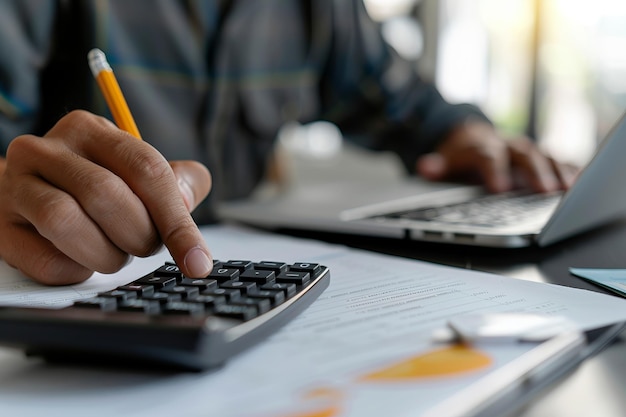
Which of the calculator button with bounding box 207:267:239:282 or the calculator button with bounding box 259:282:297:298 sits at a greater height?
the calculator button with bounding box 207:267:239:282

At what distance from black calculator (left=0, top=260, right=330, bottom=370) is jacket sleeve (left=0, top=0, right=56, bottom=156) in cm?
47

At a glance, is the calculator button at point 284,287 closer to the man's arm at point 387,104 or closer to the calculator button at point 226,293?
the calculator button at point 226,293

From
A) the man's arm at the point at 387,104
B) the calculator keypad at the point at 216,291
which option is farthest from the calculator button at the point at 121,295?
the man's arm at the point at 387,104

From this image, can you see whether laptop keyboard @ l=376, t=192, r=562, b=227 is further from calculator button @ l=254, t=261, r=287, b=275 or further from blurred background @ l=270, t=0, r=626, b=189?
blurred background @ l=270, t=0, r=626, b=189

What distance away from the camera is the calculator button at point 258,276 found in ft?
0.95

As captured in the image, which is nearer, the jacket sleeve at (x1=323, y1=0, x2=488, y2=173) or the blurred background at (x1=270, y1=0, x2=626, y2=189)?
the jacket sleeve at (x1=323, y1=0, x2=488, y2=173)

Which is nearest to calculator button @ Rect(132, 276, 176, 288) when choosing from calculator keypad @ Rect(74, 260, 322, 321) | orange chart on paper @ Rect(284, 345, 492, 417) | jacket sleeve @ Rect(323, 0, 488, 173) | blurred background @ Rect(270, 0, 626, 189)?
calculator keypad @ Rect(74, 260, 322, 321)

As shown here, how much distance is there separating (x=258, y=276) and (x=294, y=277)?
17 mm

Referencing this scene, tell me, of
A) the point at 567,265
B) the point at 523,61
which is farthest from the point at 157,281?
the point at 523,61

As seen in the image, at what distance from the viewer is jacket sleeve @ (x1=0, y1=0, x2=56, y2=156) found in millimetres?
635

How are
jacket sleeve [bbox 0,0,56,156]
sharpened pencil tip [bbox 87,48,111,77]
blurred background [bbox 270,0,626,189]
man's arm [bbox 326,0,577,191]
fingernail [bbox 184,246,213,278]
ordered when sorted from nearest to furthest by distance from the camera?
fingernail [bbox 184,246,213,278]
sharpened pencil tip [bbox 87,48,111,77]
jacket sleeve [bbox 0,0,56,156]
man's arm [bbox 326,0,577,191]
blurred background [bbox 270,0,626,189]

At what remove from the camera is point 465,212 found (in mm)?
529

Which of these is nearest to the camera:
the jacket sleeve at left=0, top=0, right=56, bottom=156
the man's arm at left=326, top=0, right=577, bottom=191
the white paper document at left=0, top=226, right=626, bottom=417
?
the white paper document at left=0, top=226, right=626, bottom=417

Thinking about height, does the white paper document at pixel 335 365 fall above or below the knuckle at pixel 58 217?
below
